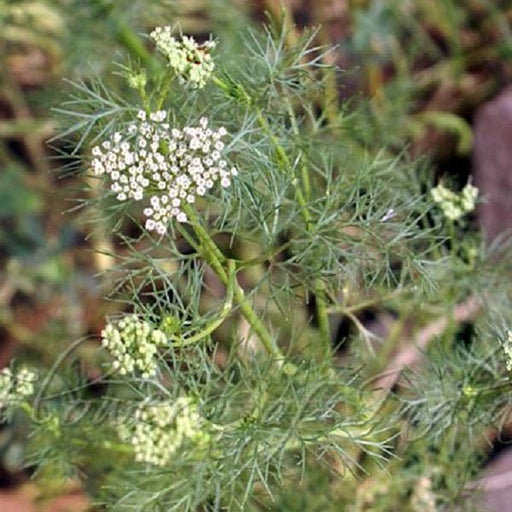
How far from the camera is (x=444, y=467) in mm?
1429

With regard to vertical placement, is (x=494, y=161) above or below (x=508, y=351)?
below

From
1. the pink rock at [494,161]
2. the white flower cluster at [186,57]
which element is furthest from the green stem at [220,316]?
the pink rock at [494,161]

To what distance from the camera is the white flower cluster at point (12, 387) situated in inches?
45.9

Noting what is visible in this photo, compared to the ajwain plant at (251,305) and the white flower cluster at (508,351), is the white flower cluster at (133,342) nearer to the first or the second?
the ajwain plant at (251,305)

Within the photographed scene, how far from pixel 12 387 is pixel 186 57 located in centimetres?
46

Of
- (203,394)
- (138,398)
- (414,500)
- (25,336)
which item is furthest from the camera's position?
(25,336)

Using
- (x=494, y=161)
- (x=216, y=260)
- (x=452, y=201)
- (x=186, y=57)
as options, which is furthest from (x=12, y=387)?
(x=494, y=161)

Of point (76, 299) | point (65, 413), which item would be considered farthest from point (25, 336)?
point (65, 413)

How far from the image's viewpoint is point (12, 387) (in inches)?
47.2

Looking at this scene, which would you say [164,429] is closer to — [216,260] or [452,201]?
[216,260]

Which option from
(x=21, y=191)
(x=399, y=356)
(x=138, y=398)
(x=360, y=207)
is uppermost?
(x=360, y=207)

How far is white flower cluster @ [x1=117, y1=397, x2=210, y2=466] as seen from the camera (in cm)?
106

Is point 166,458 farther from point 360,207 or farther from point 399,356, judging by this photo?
point 399,356

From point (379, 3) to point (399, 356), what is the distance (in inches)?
29.9
